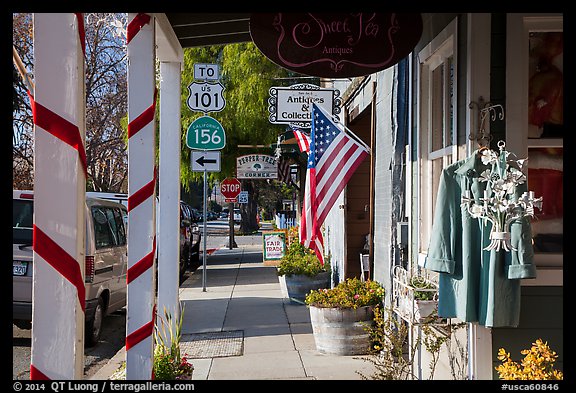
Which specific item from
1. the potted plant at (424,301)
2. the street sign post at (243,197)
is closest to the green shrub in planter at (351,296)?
the potted plant at (424,301)

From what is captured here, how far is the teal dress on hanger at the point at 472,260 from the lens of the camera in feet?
14.5

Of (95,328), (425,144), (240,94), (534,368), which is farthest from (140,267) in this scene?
(240,94)

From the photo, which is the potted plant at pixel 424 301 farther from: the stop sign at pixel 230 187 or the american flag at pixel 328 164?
the stop sign at pixel 230 187

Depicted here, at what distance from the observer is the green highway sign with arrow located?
11.5m

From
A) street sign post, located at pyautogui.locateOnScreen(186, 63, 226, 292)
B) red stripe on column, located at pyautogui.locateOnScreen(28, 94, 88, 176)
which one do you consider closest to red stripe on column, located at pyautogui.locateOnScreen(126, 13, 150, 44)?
red stripe on column, located at pyautogui.locateOnScreen(28, 94, 88, 176)

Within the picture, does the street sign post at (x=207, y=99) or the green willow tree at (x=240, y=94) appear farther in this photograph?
the green willow tree at (x=240, y=94)

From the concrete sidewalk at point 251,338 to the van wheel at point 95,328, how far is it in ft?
2.38

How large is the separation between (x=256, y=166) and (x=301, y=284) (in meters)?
10.1

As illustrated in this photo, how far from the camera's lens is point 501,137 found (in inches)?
191

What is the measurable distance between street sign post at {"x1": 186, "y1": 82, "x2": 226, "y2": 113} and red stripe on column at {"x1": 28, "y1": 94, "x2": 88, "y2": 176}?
8.62 m

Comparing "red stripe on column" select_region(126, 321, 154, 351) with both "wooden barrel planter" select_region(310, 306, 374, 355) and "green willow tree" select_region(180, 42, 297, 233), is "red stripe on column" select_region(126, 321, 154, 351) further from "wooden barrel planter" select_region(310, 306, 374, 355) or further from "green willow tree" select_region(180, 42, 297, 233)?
"green willow tree" select_region(180, 42, 297, 233)

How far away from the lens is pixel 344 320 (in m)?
7.63

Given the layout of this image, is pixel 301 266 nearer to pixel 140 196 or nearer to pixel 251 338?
pixel 251 338
